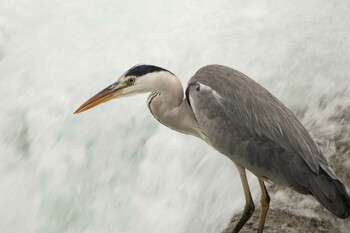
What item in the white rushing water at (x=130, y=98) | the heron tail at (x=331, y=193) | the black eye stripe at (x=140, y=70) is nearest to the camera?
the heron tail at (x=331, y=193)

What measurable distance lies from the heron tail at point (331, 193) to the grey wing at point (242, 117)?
5 centimetres

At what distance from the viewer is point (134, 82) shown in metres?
3.37

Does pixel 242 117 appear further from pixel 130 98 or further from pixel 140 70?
pixel 130 98

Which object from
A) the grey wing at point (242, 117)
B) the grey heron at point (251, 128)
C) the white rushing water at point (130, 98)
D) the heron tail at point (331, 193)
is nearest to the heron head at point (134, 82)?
the grey heron at point (251, 128)

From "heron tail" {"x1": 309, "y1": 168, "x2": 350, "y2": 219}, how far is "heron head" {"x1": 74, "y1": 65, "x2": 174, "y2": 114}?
859 mm

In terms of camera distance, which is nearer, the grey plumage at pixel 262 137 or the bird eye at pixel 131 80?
the grey plumage at pixel 262 137

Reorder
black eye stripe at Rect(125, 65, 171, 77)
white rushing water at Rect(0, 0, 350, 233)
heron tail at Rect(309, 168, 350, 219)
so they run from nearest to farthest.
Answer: heron tail at Rect(309, 168, 350, 219), black eye stripe at Rect(125, 65, 171, 77), white rushing water at Rect(0, 0, 350, 233)

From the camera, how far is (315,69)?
4.94 metres

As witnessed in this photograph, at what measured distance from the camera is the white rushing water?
4379 mm

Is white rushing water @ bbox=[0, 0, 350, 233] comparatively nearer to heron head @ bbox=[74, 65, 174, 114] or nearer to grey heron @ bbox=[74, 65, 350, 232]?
grey heron @ bbox=[74, 65, 350, 232]

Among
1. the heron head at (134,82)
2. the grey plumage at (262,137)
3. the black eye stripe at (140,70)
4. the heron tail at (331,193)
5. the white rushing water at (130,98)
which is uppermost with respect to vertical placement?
the black eye stripe at (140,70)

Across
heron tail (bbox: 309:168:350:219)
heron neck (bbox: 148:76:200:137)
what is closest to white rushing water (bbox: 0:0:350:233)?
heron neck (bbox: 148:76:200:137)

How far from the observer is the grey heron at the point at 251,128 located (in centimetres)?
319

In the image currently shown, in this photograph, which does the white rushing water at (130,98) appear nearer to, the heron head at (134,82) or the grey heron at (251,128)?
the grey heron at (251,128)
